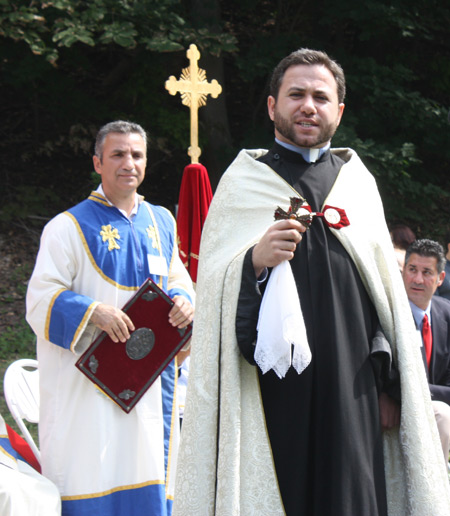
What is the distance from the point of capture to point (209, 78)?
32.8 ft

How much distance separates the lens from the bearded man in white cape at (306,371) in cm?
241

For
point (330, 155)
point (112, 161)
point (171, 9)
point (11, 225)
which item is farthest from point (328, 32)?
point (330, 155)

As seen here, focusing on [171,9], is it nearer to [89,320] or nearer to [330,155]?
[89,320]

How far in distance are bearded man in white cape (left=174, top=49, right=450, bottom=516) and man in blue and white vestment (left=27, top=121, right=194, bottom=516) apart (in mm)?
1648

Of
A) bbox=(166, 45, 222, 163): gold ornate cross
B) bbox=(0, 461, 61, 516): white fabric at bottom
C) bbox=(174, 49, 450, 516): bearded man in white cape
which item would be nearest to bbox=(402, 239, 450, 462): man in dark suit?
bbox=(166, 45, 222, 163): gold ornate cross

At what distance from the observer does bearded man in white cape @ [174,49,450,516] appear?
2.41 meters

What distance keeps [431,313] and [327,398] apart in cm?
245

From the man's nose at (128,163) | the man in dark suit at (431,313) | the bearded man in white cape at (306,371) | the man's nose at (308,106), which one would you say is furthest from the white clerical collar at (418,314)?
the man's nose at (308,106)

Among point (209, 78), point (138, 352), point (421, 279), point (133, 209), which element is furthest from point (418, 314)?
point (209, 78)

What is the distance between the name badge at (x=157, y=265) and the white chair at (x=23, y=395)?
1090 millimetres

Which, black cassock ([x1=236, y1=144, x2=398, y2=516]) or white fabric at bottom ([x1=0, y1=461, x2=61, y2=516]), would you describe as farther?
white fabric at bottom ([x1=0, y1=461, x2=61, y2=516])

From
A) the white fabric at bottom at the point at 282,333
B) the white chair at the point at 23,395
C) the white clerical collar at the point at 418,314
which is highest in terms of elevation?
the white clerical collar at the point at 418,314

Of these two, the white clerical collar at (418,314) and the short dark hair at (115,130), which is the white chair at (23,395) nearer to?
the short dark hair at (115,130)

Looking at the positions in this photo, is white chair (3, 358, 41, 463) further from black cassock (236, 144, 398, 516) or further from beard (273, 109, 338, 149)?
beard (273, 109, 338, 149)
